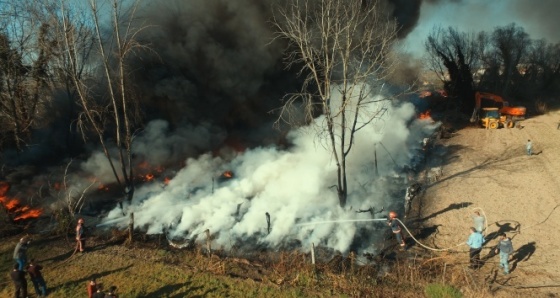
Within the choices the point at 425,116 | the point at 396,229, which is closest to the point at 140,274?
the point at 396,229

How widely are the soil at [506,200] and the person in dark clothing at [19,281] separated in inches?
410

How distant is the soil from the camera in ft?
29.3

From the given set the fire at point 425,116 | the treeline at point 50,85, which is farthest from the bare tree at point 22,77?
the fire at point 425,116

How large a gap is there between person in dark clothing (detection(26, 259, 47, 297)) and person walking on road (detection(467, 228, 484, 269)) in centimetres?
1018

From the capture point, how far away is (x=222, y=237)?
1082cm

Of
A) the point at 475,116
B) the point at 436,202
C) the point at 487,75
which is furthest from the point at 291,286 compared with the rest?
the point at 487,75

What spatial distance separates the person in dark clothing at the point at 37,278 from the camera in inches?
322

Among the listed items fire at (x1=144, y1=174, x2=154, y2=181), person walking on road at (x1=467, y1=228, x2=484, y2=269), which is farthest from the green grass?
fire at (x1=144, y1=174, x2=154, y2=181)

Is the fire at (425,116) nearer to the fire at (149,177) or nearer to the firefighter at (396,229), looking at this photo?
the firefighter at (396,229)

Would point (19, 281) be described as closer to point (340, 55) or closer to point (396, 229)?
point (396, 229)

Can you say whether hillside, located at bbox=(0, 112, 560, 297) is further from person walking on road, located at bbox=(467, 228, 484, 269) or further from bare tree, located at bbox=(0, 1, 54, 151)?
bare tree, located at bbox=(0, 1, 54, 151)

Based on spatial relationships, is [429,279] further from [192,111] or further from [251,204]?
[192,111]

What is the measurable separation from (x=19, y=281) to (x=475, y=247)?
421 inches

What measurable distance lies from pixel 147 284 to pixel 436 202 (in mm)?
9931
